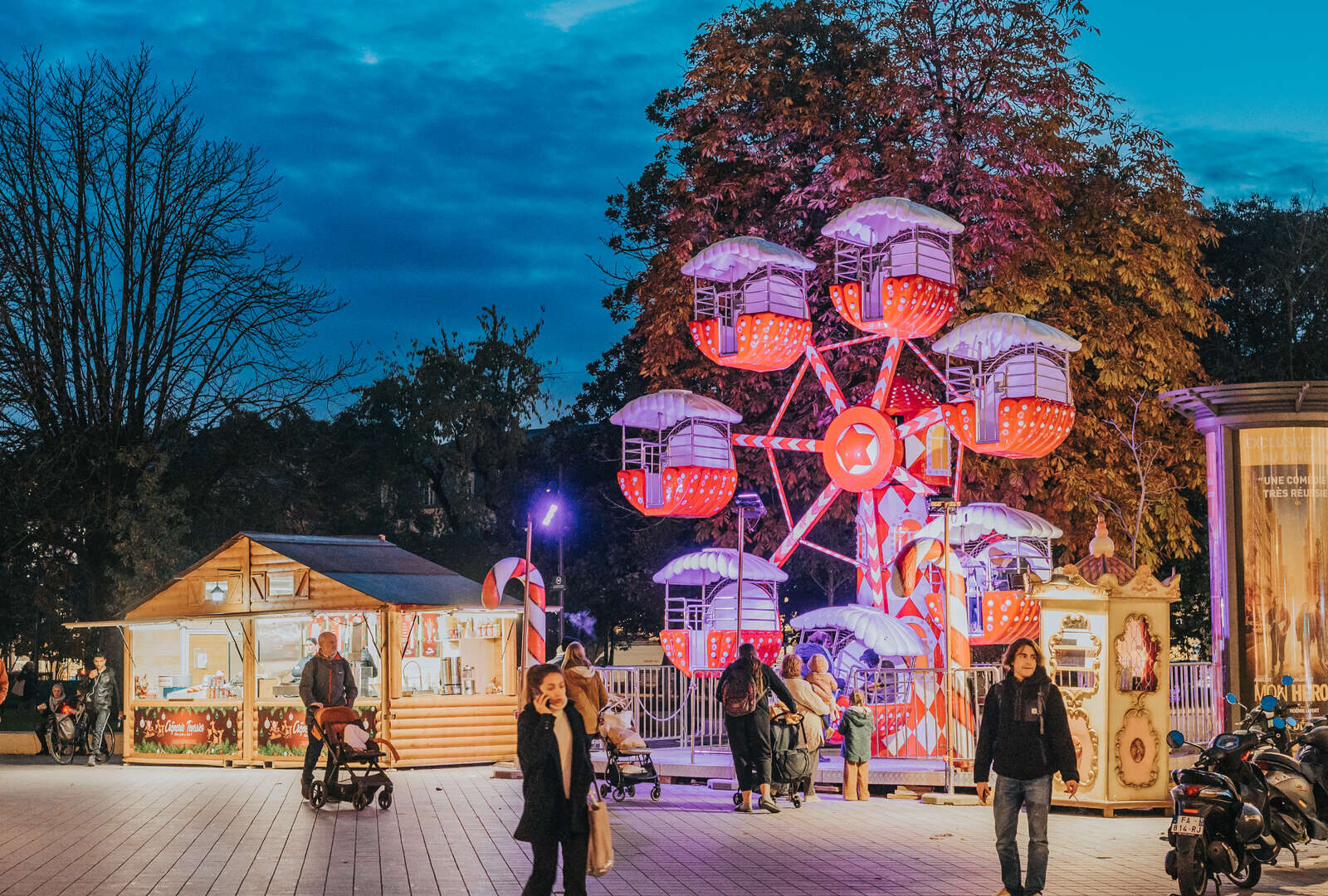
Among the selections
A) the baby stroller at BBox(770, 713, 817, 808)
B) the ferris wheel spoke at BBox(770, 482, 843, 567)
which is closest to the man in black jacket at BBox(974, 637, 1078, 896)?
the baby stroller at BBox(770, 713, 817, 808)

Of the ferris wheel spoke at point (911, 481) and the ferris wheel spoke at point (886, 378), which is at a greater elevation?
the ferris wheel spoke at point (886, 378)

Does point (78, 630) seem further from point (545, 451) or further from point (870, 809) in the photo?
point (870, 809)

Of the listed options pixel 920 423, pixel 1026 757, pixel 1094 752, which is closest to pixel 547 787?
pixel 1026 757

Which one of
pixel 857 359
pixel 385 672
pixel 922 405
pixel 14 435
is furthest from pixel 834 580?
pixel 14 435

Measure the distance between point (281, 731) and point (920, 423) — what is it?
1033cm

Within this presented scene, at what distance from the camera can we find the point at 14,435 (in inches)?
1302

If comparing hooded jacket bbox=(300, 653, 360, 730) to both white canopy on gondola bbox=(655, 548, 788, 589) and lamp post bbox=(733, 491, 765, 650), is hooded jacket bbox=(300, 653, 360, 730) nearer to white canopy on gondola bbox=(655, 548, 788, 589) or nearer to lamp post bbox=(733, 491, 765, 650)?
lamp post bbox=(733, 491, 765, 650)

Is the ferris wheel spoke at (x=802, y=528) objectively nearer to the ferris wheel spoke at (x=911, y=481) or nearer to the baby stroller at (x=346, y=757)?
the ferris wheel spoke at (x=911, y=481)

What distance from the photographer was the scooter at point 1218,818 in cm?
1056

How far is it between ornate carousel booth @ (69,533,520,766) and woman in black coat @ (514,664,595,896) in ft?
47.1

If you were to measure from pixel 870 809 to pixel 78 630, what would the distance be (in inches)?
988

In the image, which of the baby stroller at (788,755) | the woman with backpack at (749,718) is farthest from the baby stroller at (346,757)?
the baby stroller at (788,755)

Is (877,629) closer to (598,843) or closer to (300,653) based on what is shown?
(300,653)

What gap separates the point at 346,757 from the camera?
665 inches
